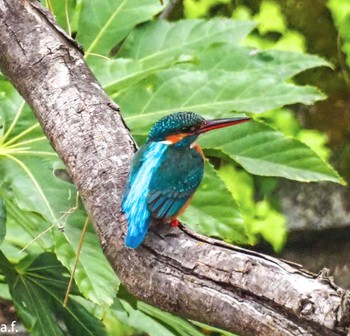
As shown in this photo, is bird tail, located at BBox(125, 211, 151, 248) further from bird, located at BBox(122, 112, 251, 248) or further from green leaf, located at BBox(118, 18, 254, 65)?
green leaf, located at BBox(118, 18, 254, 65)

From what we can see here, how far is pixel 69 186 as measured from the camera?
5.88 feet

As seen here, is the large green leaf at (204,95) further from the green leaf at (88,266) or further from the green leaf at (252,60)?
the green leaf at (88,266)

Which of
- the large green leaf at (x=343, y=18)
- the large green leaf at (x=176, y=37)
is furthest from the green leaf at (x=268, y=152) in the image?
the large green leaf at (x=343, y=18)

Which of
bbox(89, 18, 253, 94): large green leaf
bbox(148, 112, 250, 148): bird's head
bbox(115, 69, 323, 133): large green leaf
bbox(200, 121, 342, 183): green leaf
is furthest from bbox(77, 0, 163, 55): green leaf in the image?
bbox(148, 112, 250, 148): bird's head

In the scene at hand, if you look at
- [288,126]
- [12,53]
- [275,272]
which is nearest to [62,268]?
[12,53]

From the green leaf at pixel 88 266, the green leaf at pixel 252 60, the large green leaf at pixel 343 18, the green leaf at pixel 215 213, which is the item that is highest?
the green leaf at pixel 252 60

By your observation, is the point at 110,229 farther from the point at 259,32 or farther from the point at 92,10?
the point at 259,32

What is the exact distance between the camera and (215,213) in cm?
185

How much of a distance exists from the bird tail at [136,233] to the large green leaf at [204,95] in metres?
0.67

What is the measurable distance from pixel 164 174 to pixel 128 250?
0.48 ft

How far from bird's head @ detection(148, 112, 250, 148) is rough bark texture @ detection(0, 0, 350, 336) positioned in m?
0.08

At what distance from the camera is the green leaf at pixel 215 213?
1.84m

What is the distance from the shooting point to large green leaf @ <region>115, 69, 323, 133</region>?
1.93m

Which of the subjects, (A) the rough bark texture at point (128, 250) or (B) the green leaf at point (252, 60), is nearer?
(A) the rough bark texture at point (128, 250)
